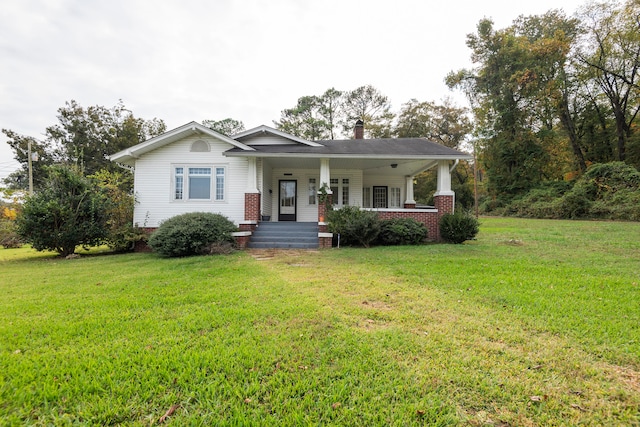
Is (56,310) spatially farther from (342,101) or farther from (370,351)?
(342,101)

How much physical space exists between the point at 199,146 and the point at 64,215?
5.12 meters

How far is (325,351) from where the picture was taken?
2686mm

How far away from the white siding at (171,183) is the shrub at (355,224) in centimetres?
414

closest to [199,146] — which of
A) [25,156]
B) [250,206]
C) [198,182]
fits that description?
[198,182]

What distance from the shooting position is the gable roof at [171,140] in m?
10.9

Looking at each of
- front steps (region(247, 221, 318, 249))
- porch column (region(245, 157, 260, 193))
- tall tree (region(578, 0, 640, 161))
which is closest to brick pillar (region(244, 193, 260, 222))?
porch column (region(245, 157, 260, 193))

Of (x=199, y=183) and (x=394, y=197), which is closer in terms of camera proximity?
(x=199, y=183)

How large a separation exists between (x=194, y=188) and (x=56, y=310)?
326 inches

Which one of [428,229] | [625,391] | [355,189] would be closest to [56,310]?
[625,391]

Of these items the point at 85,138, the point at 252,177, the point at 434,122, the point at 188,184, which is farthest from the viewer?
the point at 434,122

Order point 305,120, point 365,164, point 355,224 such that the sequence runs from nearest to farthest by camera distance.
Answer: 1. point 355,224
2. point 365,164
3. point 305,120

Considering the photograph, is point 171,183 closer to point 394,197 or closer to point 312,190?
point 312,190

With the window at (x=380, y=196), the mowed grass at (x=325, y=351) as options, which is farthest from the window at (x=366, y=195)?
the mowed grass at (x=325, y=351)

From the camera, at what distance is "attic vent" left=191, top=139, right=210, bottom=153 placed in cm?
1154
